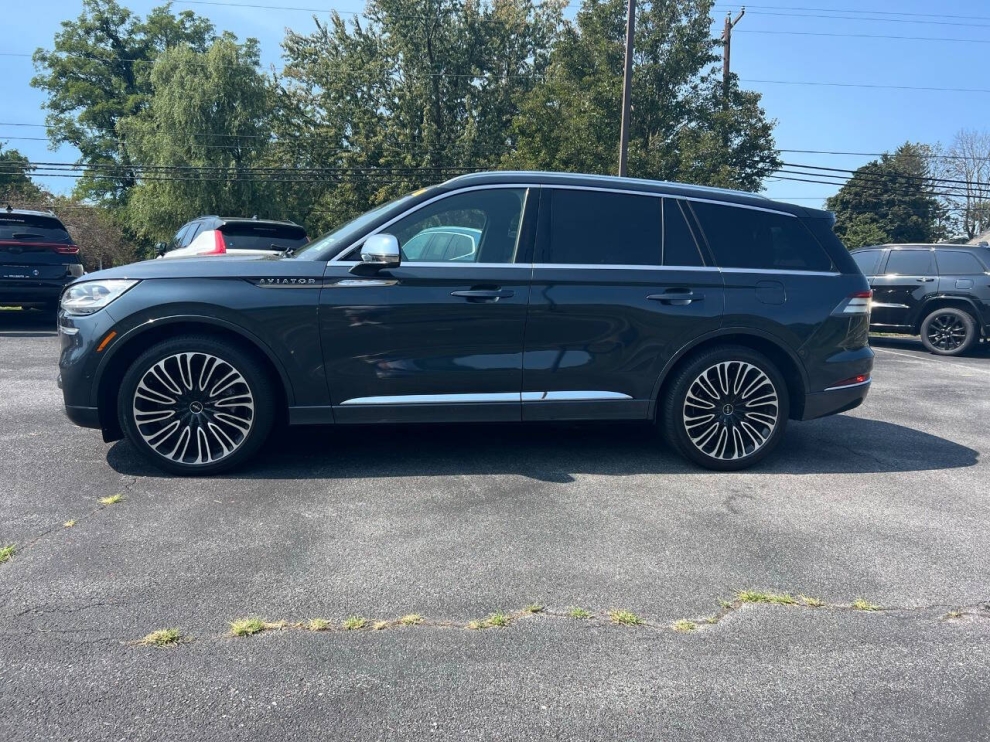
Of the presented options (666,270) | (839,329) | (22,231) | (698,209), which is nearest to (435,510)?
(666,270)

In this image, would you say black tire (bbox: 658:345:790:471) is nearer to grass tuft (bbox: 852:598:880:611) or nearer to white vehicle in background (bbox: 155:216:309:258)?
grass tuft (bbox: 852:598:880:611)

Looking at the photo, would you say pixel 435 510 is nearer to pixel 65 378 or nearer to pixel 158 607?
pixel 158 607

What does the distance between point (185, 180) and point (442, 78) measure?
50.0ft

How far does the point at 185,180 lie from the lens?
3903 cm

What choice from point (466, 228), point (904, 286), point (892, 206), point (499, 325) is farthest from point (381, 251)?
point (892, 206)

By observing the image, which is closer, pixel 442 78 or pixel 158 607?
pixel 158 607

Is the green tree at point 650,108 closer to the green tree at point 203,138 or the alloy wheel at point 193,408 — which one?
the green tree at point 203,138

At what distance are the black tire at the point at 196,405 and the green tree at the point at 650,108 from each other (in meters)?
29.2

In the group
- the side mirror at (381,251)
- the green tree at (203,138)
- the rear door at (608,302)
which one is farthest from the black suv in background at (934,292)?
the green tree at (203,138)

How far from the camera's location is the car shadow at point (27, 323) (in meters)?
11.5

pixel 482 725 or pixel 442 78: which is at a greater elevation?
pixel 442 78

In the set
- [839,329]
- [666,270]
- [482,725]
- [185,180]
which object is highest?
[185,180]

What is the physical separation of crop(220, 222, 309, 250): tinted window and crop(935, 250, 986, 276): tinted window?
10279mm

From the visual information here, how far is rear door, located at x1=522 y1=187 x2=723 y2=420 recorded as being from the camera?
16.1ft
